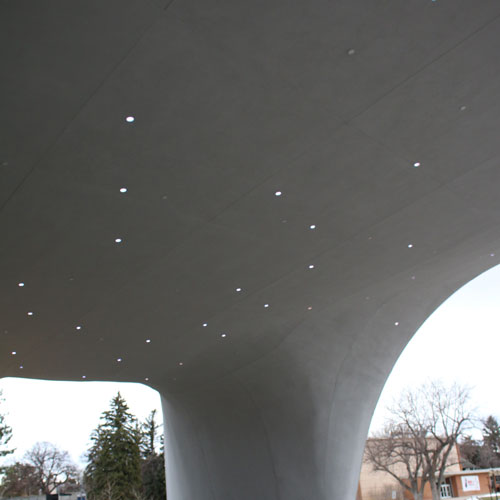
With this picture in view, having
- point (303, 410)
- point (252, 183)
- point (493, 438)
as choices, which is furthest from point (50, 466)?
point (252, 183)

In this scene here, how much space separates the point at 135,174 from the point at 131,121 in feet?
4.45

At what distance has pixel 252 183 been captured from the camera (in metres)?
8.98

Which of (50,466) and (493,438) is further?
(50,466)

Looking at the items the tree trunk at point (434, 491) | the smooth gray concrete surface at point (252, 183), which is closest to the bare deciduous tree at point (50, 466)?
the tree trunk at point (434, 491)

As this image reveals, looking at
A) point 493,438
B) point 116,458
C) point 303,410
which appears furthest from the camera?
point 493,438

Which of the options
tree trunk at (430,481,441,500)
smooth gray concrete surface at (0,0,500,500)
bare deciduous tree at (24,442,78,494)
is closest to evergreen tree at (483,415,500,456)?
tree trunk at (430,481,441,500)

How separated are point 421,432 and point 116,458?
24539mm

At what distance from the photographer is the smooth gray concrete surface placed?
19.8 ft

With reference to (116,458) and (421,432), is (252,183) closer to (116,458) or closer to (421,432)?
(421,432)

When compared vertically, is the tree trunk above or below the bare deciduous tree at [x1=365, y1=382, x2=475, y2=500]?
below

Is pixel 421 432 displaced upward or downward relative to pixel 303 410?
downward

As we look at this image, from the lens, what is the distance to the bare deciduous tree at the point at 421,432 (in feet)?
120

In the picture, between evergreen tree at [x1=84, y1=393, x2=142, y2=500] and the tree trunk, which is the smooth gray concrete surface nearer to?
the tree trunk

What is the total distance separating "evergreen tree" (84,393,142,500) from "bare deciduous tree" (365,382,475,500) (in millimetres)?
19146
